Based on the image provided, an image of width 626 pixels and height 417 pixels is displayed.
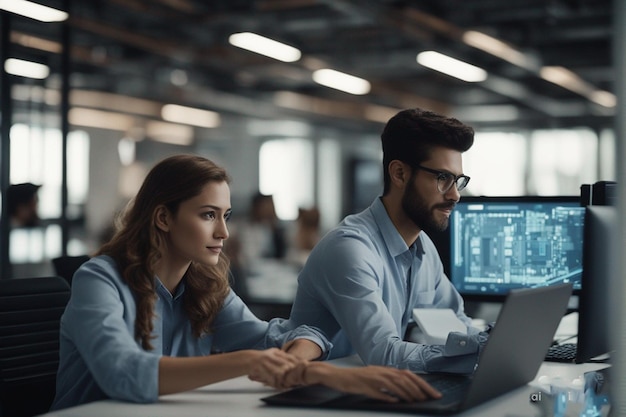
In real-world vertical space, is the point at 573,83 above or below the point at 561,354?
above

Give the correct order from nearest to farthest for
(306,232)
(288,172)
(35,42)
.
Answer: (35,42), (306,232), (288,172)

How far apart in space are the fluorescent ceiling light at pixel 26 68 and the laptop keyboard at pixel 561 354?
3808 millimetres

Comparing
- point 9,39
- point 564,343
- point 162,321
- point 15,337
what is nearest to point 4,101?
point 9,39

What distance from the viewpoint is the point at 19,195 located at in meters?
5.18

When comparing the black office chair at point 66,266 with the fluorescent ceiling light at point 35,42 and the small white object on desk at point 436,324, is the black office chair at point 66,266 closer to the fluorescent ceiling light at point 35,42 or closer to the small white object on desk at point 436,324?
the small white object on desk at point 436,324

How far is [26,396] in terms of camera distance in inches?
97.5

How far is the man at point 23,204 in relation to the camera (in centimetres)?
510

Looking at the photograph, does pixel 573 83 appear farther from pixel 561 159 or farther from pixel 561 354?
pixel 561 354

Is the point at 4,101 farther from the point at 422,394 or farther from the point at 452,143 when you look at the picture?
the point at 422,394

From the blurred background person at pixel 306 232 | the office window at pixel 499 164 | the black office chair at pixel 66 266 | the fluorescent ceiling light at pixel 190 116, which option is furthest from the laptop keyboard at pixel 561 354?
the fluorescent ceiling light at pixel 190 116

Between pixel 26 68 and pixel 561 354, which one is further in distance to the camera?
pixel 26 68

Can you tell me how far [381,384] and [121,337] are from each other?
0.55 meters

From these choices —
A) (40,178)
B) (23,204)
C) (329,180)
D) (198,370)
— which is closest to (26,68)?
(40,178)

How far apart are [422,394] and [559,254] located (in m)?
1.19
